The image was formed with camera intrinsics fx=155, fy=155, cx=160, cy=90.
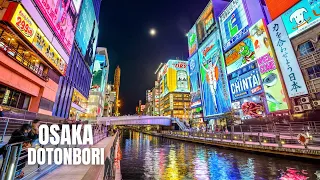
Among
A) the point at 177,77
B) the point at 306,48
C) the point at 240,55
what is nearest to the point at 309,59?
the point at 306,48

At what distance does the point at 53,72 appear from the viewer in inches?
1047

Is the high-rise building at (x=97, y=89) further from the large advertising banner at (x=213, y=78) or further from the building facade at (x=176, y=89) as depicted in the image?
the large advertising banner at (x=213, y=78)

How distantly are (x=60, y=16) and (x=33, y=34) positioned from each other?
346 inches

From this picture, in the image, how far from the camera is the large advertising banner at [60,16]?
19.5 meters

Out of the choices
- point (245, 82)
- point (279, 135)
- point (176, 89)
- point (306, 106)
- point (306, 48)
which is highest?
point (176, 89)

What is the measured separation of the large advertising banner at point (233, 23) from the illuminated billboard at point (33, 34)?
4281 centimetres

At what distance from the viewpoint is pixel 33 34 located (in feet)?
56.8

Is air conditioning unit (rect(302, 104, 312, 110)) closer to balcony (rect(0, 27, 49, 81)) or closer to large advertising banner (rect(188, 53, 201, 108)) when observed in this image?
balcony (rect(0, 27, 49, 81))

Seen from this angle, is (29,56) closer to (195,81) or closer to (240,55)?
(240,55)

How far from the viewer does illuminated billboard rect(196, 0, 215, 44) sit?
60.2 m

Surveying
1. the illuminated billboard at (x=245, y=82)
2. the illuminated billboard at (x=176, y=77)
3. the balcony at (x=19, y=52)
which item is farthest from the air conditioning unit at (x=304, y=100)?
the illuminated billboard at (x=176, y=77)

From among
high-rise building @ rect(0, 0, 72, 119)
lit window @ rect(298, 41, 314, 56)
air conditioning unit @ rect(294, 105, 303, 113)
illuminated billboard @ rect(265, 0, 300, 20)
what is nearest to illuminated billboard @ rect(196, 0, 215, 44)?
illuminated billboard @ rect(265, 0, 300, 20)

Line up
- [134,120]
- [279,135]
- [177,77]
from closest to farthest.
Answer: [279,135]
[134,120]
[177,77]

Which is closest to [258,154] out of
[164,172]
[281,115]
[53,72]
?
[164,172]
